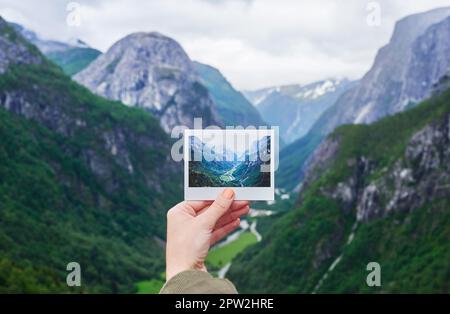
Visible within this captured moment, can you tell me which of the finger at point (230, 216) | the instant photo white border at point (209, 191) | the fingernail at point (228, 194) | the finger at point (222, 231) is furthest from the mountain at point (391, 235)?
the fingernail at point (228, 194)

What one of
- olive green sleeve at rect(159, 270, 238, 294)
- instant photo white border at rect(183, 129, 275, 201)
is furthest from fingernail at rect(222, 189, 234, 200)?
olive green sleeve at rect(159, 270, 238, 294)

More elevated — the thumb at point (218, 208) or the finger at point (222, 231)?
the thumb at point (218, 208)

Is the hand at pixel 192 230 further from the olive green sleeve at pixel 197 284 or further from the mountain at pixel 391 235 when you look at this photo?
the mountain at pixel 391 235

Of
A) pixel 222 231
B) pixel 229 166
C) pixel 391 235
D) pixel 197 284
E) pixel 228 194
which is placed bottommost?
pixel 391 235

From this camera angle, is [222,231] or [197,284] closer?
[197,284]

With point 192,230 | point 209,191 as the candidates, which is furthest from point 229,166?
point 192,230

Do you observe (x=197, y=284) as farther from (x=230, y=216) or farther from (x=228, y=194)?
(x=230, y=216)
